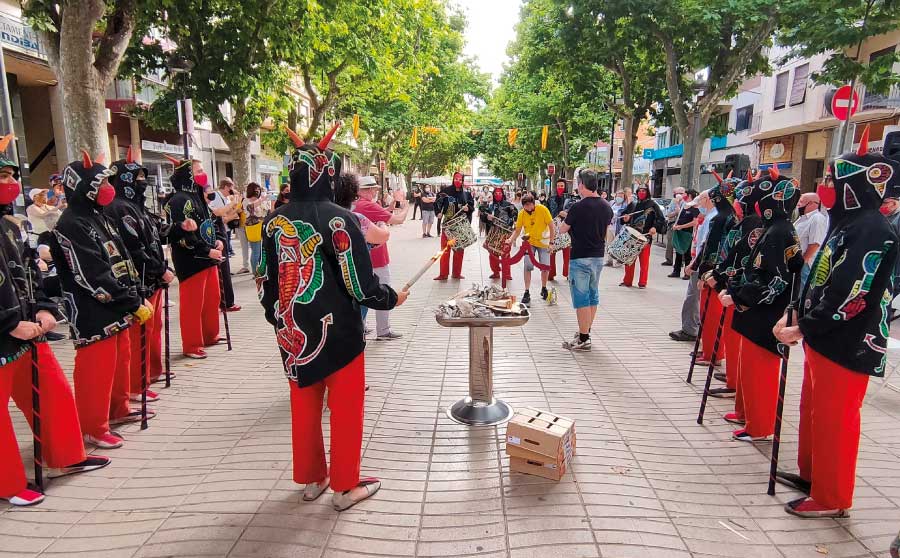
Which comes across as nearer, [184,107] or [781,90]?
[184,107]

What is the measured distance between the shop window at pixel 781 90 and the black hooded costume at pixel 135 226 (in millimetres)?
25108

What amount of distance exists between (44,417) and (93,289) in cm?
89

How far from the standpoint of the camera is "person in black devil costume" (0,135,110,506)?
123 inches

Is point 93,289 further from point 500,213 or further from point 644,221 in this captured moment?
point 644,221

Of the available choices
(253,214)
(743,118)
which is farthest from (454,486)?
(743,118)

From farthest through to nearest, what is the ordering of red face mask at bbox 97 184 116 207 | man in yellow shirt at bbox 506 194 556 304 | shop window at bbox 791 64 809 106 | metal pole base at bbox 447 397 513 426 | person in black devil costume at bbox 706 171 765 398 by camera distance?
shop window at bbox 791 64 809 106, man in yellow shirt at bbox 506 194 556 304, metal pole base at bbox 447 397 513 426, person in black devil costume at bbox 706 171 765 398, red face mask at bbox 97 184 116 207

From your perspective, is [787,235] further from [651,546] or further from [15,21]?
[15,21]

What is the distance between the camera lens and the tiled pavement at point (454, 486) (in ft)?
9.67

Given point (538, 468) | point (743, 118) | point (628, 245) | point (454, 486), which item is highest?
point (743, 118)

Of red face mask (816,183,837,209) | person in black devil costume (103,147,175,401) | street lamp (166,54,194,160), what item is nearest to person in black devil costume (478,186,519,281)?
street lamp (166,54,194,160)

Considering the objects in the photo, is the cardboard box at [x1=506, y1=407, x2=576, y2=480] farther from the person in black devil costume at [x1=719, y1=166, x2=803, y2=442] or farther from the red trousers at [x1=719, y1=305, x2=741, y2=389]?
the red trousers at [x1=719, y1=305, x2=741, y2=389]

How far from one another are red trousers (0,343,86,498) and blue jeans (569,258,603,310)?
5095mm

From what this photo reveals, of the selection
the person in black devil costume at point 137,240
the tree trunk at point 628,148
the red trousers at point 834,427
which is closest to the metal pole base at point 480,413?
the red trousers at point 834,427

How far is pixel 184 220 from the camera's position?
18.9 ft
